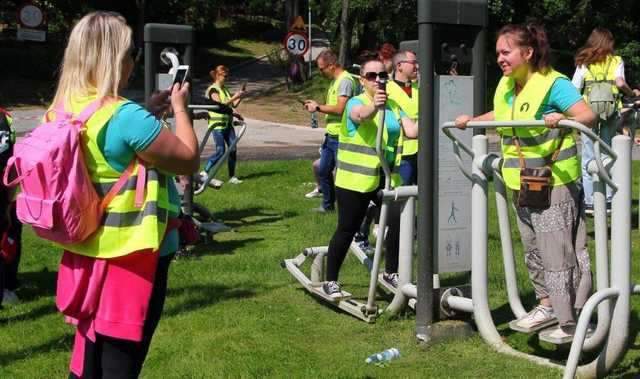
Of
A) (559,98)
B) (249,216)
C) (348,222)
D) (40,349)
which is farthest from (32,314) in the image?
(249,216)

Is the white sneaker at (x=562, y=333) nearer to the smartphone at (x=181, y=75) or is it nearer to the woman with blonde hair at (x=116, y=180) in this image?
the woman with blonde hair at (x=116, y=180)

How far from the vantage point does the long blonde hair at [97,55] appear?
3.23 meters

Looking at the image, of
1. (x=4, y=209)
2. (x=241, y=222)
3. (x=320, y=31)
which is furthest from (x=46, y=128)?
(x=320, y=31)

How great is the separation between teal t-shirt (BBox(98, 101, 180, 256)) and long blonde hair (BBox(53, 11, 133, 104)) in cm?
10

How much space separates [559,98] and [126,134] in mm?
2371

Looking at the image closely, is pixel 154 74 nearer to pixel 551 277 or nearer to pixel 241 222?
pixel 241 222

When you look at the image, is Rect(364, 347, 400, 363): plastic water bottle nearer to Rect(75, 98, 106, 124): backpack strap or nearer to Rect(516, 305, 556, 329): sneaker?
Rect(516, 305, 556, 329): sneaker

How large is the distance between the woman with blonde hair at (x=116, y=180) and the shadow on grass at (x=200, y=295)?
292cm

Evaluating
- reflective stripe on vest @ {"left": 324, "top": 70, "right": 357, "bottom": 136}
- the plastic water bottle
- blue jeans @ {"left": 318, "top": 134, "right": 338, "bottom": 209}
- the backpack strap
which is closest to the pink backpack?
the backpack strap

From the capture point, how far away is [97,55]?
3.24 metres

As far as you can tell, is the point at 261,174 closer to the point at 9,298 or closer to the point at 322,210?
the point at 322,210

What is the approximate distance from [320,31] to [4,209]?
43342mm

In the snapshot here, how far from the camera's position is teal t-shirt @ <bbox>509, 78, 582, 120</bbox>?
4641mm

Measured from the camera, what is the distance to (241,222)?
10.2 meters
